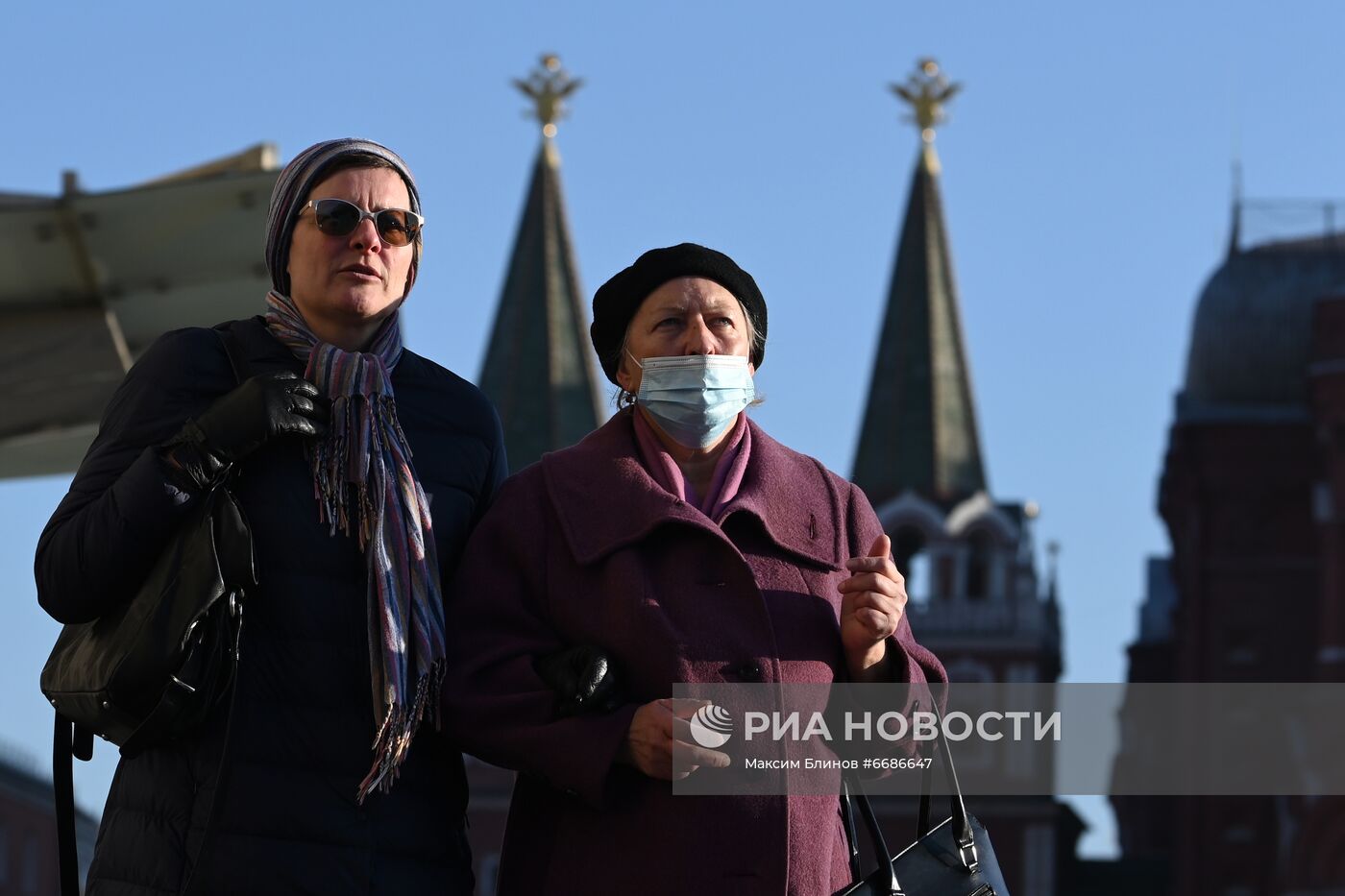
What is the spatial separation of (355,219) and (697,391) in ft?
1.75

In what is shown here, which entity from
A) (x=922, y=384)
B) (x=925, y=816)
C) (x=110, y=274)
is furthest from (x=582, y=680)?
(x=922, y=384)

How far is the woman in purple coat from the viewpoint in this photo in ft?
13.6

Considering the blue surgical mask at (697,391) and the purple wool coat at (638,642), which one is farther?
the blue surgical mask at (697,391)

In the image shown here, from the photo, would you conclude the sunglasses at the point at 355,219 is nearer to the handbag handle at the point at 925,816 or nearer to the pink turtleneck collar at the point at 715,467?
the pink turtleneck collar at the point at 715,467

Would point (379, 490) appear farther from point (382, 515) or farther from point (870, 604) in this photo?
point (870, 604)

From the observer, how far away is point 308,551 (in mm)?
4242

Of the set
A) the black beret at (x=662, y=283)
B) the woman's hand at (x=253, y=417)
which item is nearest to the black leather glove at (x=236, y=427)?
A: the woman's hand at (x=253, y=417)

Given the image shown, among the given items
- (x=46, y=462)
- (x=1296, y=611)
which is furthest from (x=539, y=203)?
(x=46, y=462)

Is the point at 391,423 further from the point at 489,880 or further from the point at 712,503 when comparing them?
the point at 489,880

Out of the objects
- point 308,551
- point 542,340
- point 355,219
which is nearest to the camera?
point 308,551

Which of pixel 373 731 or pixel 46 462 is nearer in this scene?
pixel 373 731

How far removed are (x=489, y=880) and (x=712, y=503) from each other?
45.2 metres

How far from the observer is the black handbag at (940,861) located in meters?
4.09

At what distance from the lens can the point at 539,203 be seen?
5259cm
